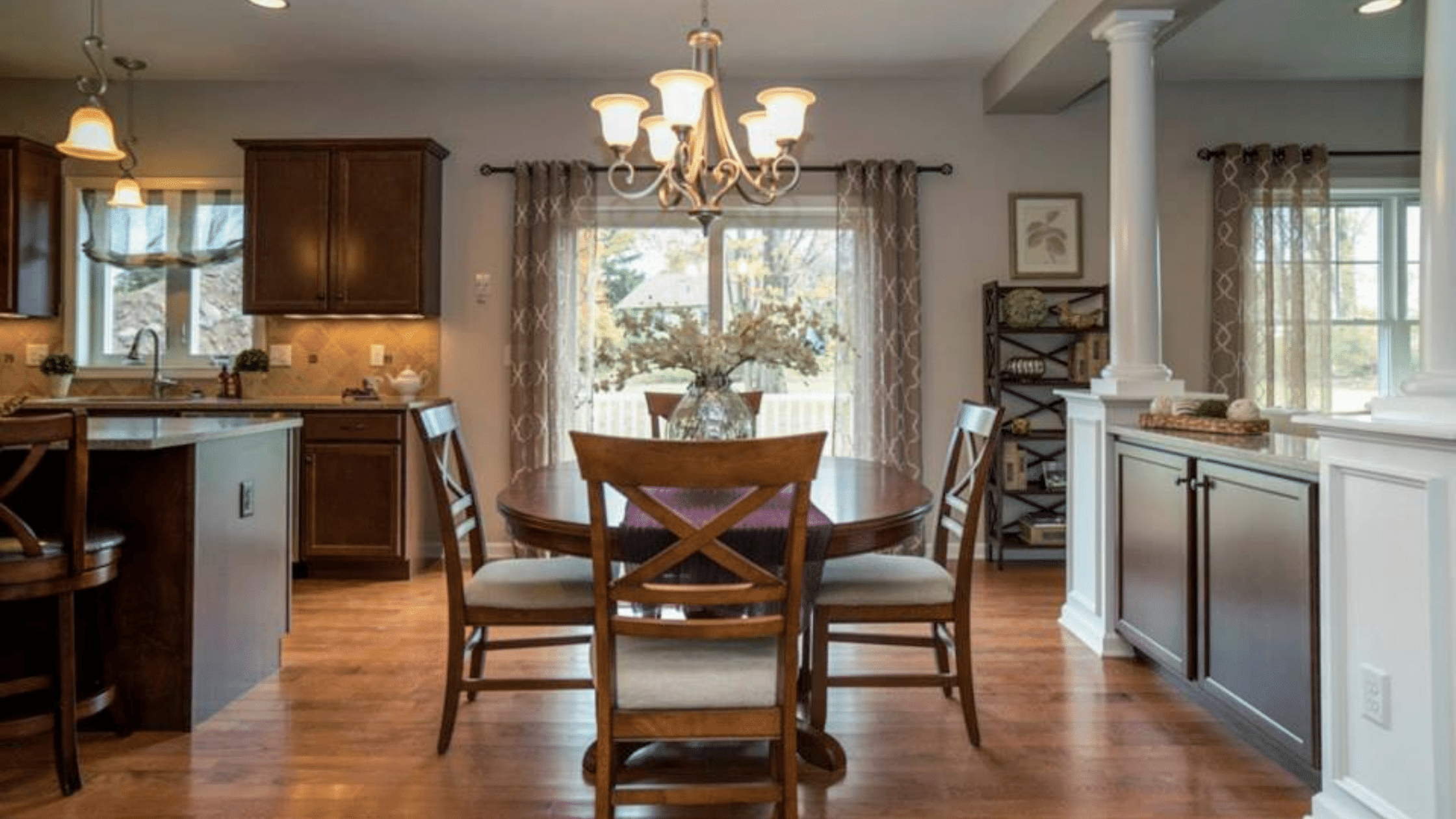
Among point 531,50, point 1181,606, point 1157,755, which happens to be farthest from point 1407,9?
point 531,50

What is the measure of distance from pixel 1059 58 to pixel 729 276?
6.49 feet

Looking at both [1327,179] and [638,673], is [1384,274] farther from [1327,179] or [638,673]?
[638,673]

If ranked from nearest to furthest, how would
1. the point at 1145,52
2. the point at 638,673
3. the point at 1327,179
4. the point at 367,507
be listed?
1. the point at 638,673
2. the point at 1145,52
3. the point at 367,507
4. the point at 1327,179

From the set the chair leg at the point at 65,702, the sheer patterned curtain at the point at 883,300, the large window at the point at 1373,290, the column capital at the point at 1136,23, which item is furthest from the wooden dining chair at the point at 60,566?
the large window at the point at 1373,290

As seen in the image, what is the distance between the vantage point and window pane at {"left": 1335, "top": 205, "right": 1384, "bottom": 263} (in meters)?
5.04

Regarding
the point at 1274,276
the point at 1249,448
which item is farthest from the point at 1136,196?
the point at 1274,276

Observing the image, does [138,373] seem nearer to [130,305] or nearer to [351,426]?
[130,305]

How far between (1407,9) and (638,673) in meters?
4.64

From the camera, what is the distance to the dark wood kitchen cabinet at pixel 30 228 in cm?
471

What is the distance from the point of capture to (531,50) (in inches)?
182

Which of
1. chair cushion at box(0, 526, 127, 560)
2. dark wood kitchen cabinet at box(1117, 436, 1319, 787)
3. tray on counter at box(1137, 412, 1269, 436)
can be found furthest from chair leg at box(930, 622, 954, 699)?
chair cushion at box(0, 526, 127, 560)

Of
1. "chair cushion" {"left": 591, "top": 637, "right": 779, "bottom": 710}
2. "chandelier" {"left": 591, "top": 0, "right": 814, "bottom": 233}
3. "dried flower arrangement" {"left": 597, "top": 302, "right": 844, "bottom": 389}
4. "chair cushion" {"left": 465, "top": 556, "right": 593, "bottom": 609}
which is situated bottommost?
"chair cushion" {"left": 591, "top": 637, "right": 779, "bottom": 710}

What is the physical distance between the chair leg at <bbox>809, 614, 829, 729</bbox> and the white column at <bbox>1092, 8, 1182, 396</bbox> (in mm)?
1765

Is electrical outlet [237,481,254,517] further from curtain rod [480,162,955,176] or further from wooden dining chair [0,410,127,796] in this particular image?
curtain rod [480,162,955,176]
